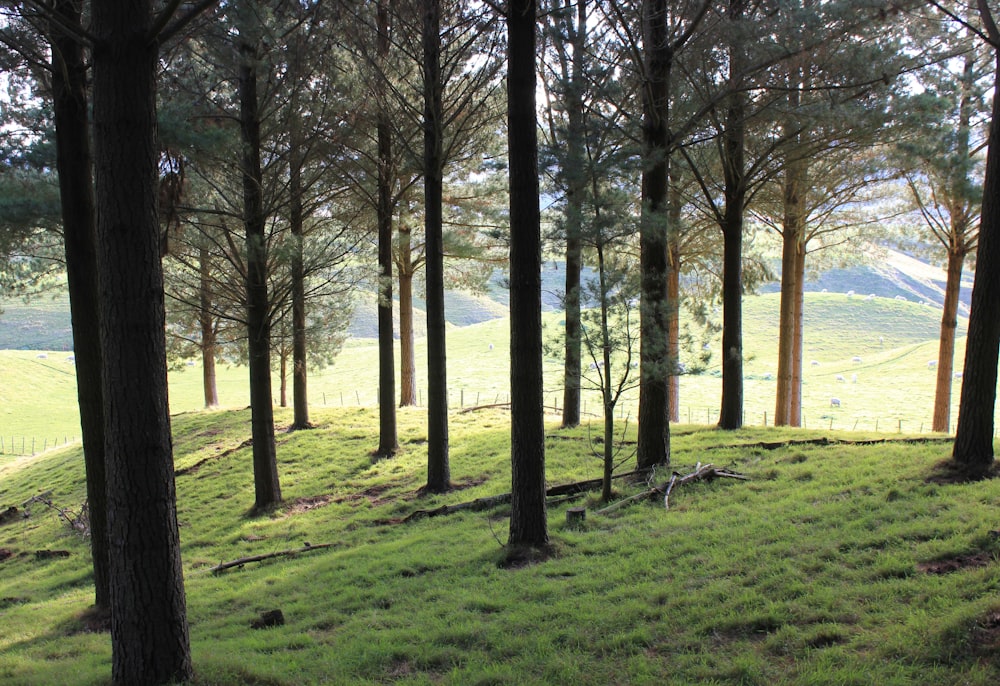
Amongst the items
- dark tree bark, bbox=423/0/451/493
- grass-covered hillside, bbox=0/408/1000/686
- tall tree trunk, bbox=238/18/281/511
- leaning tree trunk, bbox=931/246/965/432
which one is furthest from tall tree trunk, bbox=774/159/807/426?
tall tree trunk, bbox=238/18/281/511

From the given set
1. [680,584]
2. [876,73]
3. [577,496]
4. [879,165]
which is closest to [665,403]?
[577,496]

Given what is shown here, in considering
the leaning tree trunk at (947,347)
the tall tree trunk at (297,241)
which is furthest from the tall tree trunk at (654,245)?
the leaning tree trunk at (947,347)

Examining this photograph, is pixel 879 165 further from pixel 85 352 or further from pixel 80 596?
pixel 80 596

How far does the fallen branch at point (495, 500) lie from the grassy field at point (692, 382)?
42.7 ft

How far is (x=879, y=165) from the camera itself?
13.0 metres

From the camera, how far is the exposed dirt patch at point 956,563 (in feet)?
16.3

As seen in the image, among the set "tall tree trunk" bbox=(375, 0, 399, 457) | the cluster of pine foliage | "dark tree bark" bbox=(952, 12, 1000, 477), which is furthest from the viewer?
"tall tree trunk" bbox=(375, 0, 399, 457)

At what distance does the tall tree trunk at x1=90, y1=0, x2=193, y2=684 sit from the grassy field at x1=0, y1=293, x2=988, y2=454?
18.4 metres

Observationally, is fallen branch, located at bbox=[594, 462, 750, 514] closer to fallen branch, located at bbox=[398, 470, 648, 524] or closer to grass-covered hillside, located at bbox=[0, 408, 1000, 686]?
grass-covered hillside, located at bbox=[0, 408, 1000, 686]

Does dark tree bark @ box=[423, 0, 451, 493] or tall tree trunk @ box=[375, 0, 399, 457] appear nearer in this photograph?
dark tree bark @ box=[423, 0, 451, 493]

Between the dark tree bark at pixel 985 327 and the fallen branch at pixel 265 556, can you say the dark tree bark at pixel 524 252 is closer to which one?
the fallen branch at pixel 265 556

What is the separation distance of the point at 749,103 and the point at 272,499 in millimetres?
11412

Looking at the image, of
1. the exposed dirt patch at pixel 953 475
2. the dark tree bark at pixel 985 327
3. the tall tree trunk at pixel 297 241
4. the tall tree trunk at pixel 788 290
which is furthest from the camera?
the tall tree trunk at pixel 788 290

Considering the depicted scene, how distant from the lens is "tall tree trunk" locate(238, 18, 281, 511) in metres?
10.9
